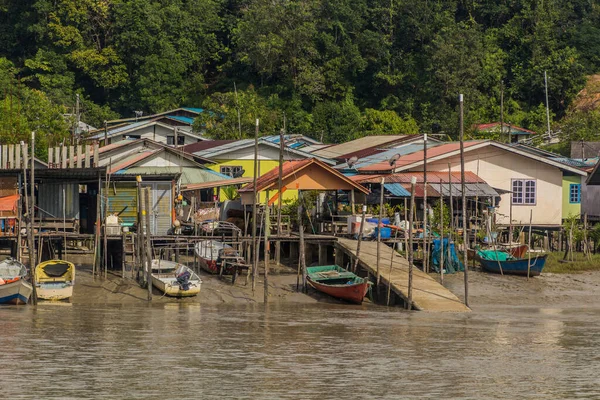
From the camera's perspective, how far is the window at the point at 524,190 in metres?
47.3

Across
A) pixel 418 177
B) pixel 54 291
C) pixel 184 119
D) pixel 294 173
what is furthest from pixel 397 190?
pixel 184 119

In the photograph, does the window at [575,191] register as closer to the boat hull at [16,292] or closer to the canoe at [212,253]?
the canoe at [212,253]

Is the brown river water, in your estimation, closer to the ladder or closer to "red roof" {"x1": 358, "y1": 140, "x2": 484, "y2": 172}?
the ladder

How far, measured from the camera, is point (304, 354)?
26.3 metres

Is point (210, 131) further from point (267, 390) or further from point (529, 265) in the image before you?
point (267, 390)

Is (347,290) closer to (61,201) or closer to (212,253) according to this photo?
(212,253)

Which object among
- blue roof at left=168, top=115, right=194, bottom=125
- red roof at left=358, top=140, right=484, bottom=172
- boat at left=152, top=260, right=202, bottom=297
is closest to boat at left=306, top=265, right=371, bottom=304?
boat at left=152, top=260, right=202, bottom=297

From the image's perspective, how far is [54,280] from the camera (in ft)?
112

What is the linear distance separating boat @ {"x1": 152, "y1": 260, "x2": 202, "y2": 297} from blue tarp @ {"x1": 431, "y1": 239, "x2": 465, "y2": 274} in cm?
844

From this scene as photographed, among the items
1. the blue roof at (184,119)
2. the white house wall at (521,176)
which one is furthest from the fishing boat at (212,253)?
the blue roof at (184,119)

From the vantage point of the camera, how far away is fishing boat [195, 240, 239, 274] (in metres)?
37.8

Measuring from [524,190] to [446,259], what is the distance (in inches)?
365

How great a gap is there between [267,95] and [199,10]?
420 inches

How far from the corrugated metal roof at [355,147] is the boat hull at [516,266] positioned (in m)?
14.3
